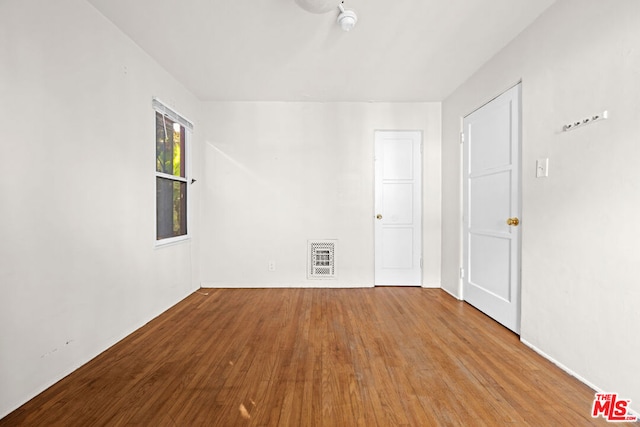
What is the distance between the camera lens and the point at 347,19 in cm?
205

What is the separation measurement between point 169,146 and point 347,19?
2.28m

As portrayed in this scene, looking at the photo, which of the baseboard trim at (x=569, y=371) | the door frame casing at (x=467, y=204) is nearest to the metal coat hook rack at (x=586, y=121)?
the door frame casing at (x=467, y=204)

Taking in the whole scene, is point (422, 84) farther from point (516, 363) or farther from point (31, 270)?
point (31, 270)

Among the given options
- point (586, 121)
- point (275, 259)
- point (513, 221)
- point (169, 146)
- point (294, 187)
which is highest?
point (169, 146)

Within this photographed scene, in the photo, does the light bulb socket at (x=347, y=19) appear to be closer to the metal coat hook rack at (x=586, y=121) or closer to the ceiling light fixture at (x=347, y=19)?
the ceiling light fixture at (x=347, y=19)

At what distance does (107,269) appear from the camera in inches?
85.4


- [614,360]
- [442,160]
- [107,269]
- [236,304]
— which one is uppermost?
[442,160]

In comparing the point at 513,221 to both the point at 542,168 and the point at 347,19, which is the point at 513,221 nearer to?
the point at 542,168

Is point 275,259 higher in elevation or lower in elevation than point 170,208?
lower

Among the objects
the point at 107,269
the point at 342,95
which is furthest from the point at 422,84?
the point at 107,269

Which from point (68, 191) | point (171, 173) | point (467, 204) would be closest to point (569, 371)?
point (467, 204)

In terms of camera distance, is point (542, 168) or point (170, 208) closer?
point (542, 168)

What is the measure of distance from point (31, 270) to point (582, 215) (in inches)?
128

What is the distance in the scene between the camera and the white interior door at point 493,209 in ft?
7.89
